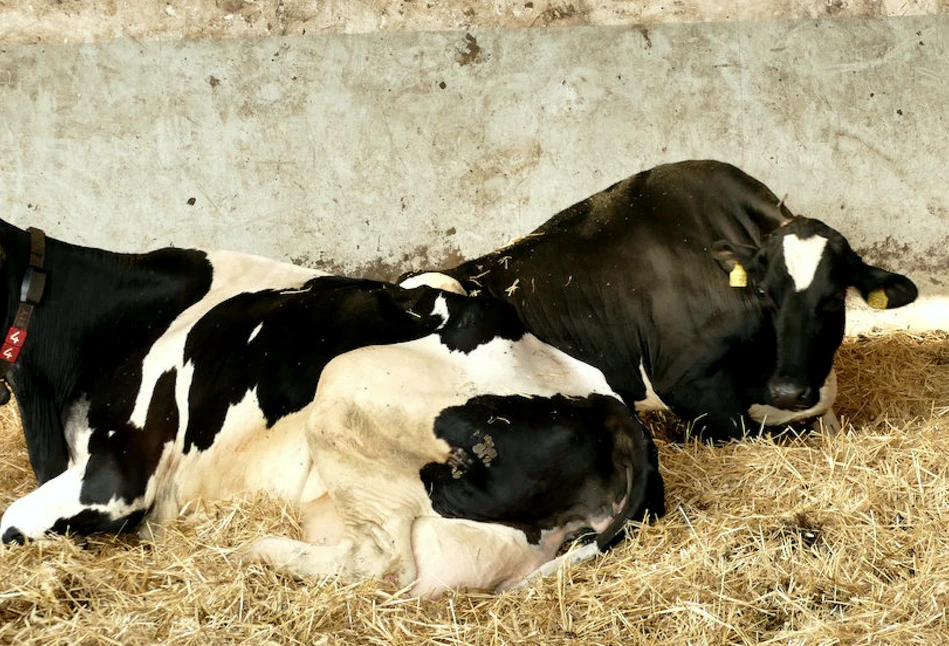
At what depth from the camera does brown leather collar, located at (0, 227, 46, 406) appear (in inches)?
158

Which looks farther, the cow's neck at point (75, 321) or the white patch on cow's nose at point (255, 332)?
the cow's neck at point (75, 321)

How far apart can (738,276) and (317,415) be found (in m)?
2.34

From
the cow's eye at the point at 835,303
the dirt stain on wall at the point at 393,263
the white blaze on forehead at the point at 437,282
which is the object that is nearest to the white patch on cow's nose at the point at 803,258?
the cow's eye at the point at 835,303

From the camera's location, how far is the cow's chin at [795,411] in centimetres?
494

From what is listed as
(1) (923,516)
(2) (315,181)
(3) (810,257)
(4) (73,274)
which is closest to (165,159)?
(2) (315,181)

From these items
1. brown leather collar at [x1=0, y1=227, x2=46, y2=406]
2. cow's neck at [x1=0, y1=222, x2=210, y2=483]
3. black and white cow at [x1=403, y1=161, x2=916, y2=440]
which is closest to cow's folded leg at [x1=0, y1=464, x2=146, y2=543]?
cow's neck at [x1=0, y1=222, x2=210, y2=483]

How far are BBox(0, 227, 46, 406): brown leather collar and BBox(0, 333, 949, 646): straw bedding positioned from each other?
491 millimetres

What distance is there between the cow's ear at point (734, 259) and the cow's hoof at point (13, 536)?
10.1 ft

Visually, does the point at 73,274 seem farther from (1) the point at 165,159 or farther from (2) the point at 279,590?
(1) the point at 165,159

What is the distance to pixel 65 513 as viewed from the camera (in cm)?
364

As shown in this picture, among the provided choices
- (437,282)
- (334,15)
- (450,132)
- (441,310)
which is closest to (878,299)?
(437,282)

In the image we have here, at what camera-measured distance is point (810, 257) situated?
488 cm

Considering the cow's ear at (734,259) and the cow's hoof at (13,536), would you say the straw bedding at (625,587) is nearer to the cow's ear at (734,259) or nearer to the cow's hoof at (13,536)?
the cow's hoof at (13,536)

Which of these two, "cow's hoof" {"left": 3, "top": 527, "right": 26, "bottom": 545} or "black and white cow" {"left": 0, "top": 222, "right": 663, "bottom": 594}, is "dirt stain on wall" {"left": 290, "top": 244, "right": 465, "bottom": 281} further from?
"cow's hoof" {"left": 3, "top": 527, "right": 26, "bottom": 545}
